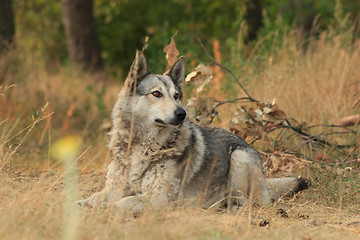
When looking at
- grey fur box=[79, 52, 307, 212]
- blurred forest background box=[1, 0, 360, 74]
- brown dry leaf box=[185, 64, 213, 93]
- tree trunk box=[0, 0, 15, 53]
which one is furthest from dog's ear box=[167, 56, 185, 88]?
blurred forest background box=[1, 0, 360, 74]

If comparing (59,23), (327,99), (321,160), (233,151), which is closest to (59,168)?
(233,151)

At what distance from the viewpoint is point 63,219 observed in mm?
3184

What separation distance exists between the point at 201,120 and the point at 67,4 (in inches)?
337

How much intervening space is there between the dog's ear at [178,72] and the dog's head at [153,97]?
0.16m

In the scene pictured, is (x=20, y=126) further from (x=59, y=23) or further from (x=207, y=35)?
(x=207, y=35)

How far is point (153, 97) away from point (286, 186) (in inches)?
73.4

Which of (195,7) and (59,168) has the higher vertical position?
(195,7)

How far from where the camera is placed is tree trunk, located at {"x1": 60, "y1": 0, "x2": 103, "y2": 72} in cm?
1282

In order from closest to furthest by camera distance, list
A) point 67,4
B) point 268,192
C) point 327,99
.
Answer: point 268,192
point 327,99
point 67,4

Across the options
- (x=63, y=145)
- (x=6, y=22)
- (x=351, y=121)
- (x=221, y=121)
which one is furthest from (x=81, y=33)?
(x=351, y=121)

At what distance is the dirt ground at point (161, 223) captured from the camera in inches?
113

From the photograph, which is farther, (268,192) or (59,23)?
(59,23)

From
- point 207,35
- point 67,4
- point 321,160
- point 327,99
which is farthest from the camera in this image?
point 207,35

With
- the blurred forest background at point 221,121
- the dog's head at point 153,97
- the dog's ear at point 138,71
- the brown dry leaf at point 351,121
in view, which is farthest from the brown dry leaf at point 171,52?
the brown dry leaf at point 351,121
